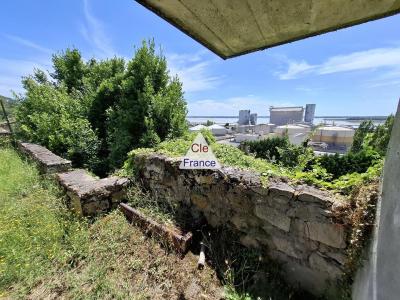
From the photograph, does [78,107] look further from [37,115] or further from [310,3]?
[310,3]

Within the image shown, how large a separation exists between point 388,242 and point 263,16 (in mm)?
1455

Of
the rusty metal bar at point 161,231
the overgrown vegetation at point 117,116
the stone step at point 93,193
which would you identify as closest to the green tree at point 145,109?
the overgrown vegetation at point 117,116

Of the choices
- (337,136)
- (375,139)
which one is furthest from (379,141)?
(337,136)

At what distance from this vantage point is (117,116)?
707 cm

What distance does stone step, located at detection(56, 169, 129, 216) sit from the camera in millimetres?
3547

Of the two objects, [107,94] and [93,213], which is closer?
[93,213]

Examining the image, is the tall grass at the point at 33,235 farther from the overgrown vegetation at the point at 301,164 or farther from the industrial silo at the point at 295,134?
the industrial silo at the point at 295,134

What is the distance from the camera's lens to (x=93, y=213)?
3.65 meters

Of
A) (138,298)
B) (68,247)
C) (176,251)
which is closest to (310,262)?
(176,251)

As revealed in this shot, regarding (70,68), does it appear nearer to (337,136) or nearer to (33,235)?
(33,235)

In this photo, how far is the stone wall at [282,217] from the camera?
2094mm

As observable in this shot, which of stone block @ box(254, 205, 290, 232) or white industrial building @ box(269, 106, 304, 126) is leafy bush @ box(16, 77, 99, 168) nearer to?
stone block @ box(254, 205, 290, 232)

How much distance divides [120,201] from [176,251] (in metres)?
1.62

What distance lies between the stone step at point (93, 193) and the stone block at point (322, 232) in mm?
2906
